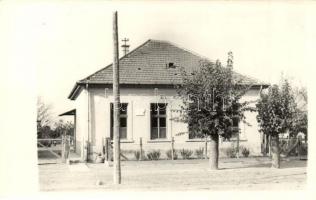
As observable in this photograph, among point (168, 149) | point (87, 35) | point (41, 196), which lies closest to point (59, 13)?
point (87, 35)

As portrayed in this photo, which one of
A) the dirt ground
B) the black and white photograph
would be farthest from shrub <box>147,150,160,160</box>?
the dirt ground

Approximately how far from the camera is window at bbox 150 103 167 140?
64.5 ft

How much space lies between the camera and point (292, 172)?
15.2 m

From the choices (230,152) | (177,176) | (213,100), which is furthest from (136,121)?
(177,176)

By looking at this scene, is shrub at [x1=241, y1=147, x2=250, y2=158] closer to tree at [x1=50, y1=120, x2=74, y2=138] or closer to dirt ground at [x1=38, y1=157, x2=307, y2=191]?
dirt ground at [x1=38, y1=157, x2=307, y2=191]

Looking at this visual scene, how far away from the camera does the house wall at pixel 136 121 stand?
1886 cm

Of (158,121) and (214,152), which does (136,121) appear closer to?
(158,121)

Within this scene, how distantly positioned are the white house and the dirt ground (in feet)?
5.35

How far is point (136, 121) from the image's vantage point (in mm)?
19391

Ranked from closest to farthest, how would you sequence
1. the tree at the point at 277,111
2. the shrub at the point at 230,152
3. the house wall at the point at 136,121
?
1. the tree at the point at 277,111
2. the house wall at the point at 136,121
3. the shrub at the point at 230,152

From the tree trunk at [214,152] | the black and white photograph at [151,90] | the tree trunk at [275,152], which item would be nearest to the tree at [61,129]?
the black and white photograph at [151,90]

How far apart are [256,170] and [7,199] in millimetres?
7216

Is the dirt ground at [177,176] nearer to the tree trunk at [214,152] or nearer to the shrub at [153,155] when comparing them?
the tree trunk at [214,152]

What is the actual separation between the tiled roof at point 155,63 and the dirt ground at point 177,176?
298cm
